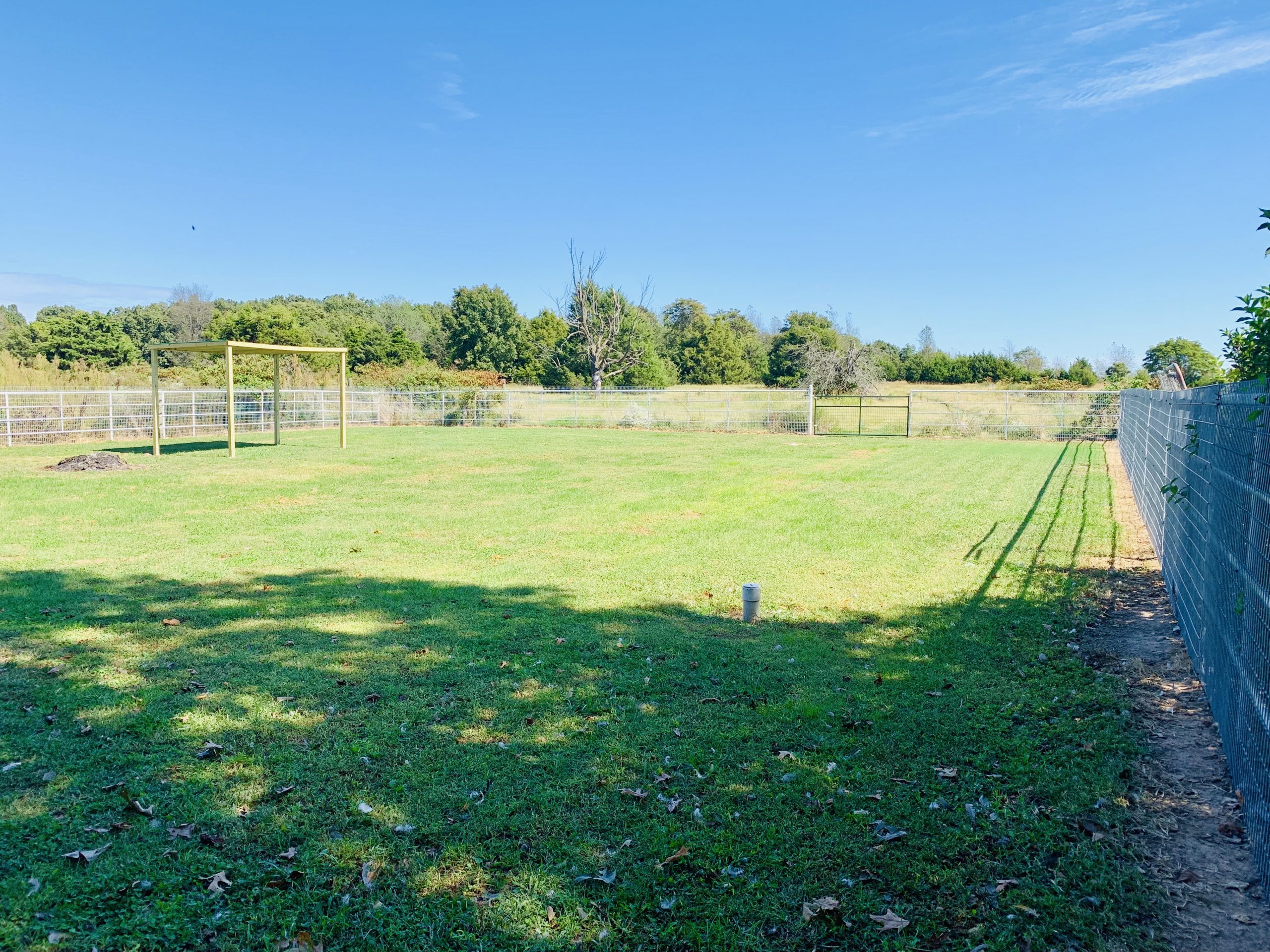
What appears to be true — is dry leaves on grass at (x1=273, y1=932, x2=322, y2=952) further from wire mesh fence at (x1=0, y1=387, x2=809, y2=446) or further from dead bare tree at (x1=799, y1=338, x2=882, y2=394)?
dead bare tree at (x1=799, y1=338, x2=882, y2=394)

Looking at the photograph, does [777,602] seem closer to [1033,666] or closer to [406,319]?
[1033,666]

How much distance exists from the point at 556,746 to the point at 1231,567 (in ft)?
11.9

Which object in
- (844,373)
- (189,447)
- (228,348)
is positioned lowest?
(189,447)

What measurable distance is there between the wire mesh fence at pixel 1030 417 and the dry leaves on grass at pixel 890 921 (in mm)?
30422

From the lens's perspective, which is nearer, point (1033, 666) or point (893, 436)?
point (1033, 666)

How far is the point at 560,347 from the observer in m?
56.2

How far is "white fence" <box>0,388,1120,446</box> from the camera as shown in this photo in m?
24.6

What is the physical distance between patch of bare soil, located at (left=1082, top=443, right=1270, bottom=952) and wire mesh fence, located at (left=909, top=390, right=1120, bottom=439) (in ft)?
86.9

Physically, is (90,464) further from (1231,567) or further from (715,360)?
(715,360)

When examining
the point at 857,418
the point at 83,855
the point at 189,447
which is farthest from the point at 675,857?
the point at 857,418

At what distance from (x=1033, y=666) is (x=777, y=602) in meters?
2.18

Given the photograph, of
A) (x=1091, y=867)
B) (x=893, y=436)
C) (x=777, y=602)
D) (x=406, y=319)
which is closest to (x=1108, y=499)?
(x=777, y=602)

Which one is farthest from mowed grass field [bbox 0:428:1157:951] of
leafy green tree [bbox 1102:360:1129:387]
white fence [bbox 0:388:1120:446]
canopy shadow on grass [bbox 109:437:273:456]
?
leafy green tree [bbox 1102:360:1129:387]

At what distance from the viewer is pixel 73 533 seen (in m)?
9.67
